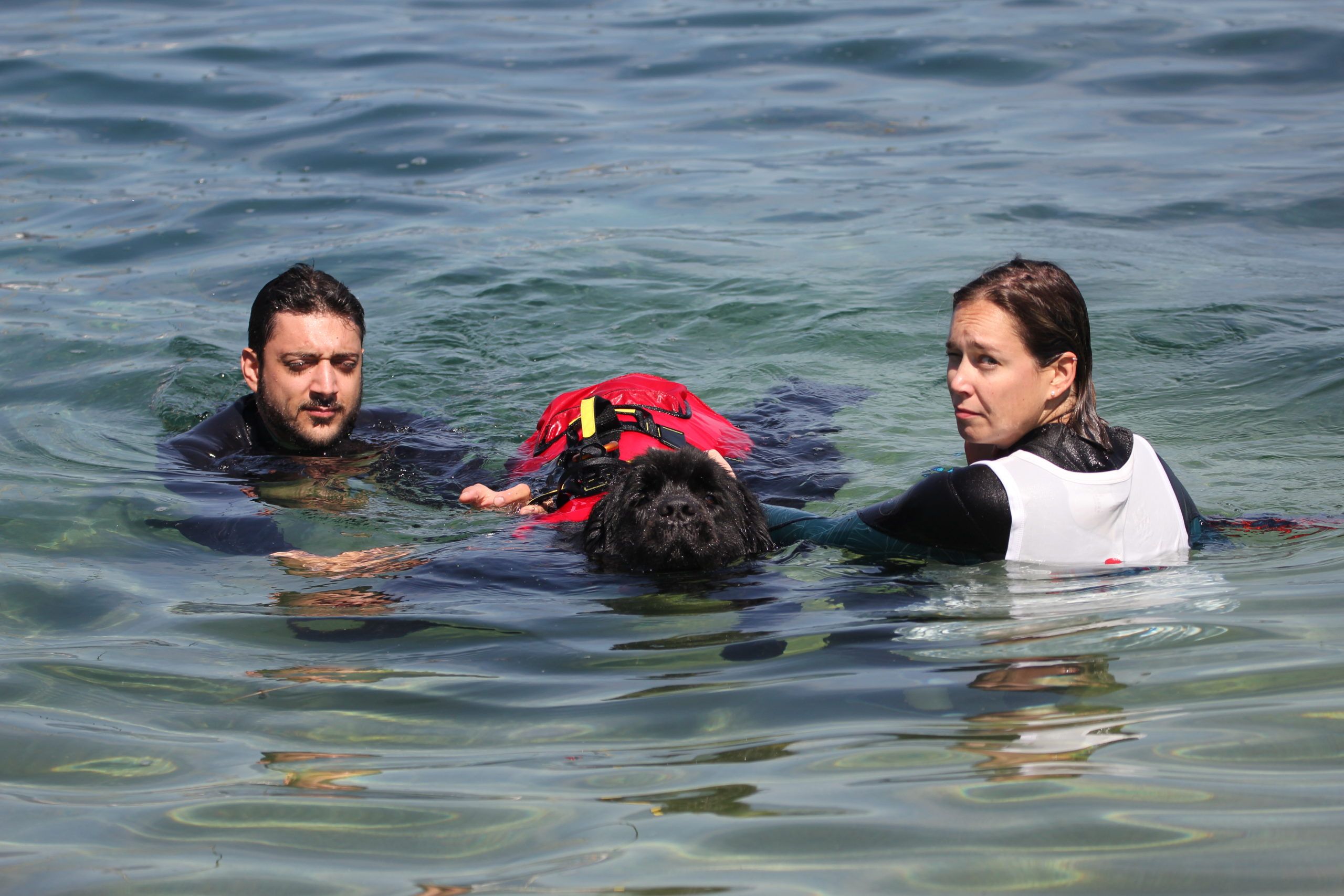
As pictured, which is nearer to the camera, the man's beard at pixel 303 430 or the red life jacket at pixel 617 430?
the red life jacket at pixel 617 430

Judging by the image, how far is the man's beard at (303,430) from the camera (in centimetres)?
645

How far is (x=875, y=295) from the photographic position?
30.7 ft

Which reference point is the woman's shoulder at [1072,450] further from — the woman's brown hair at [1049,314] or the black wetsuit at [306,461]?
the black wetsuit at [306,461]

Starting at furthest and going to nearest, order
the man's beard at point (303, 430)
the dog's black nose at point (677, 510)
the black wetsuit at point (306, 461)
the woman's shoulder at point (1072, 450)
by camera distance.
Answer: the man's beard at point (303, 430)
the black wetsuit at point (306, 461)
the dog's black nose at point (677, 510)
the woman's shoulder at point (1072, 450)

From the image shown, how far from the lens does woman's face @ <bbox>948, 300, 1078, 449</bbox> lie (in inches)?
162

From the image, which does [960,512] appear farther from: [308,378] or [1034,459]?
[308,378]

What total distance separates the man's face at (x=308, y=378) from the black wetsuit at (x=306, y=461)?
14cm

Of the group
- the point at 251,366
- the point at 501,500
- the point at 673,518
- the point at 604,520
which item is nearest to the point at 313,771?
the point at 673,518

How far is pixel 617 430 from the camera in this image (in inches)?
224

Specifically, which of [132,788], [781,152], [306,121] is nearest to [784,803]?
[132,788]

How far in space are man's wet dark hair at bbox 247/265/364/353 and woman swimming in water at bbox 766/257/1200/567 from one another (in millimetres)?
3317

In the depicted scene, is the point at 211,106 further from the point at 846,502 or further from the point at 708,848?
the point at 708,848

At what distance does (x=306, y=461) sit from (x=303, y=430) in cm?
17

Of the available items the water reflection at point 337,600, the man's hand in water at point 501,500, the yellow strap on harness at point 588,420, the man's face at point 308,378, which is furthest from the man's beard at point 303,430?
the water reflection at point 337,600
